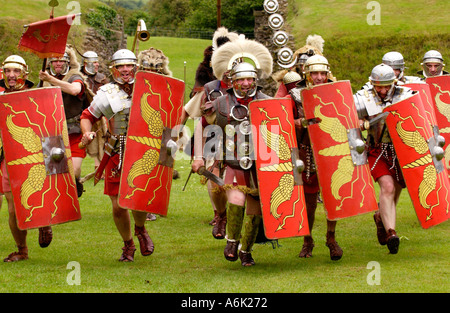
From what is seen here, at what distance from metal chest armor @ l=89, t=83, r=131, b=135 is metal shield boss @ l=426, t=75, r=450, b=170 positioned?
3414 mm

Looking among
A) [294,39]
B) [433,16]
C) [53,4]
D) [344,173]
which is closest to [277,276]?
[344,173]

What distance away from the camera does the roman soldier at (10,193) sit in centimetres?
718

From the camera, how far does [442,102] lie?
339 inches

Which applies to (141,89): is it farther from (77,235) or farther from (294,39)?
(294,39)

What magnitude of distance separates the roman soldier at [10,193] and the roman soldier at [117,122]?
2.48ft

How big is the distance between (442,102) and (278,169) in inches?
113

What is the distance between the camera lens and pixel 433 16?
34.6 metres

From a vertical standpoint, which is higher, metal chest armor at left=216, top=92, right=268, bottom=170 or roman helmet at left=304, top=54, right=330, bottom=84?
roman helmet at left=304, top=54, right=330, bottom=84

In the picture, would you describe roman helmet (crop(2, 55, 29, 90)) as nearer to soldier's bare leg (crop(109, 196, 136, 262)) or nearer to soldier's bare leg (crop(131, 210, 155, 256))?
soldier's bare leg (crop(109, 196, 136, 262))

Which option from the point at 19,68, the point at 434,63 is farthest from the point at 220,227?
the point at 434,63

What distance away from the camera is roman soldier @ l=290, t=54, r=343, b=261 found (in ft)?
23.5

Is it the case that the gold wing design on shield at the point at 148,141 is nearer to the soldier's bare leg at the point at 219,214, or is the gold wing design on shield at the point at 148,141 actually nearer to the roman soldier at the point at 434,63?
the soldier's bare leg at the point at 219,214

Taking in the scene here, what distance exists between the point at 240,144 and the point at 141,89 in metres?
0.96

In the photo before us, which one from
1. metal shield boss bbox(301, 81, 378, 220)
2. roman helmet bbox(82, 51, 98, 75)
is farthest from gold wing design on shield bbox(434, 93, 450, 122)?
roman helmet bbox(82, 51, 98, 75)
